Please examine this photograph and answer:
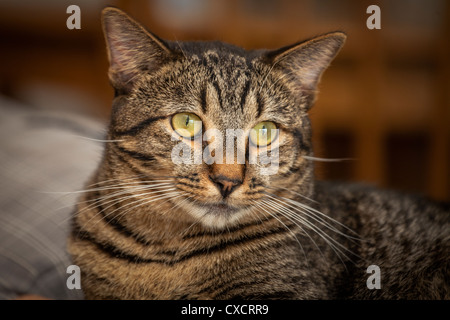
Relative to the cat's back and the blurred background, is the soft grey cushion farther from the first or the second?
the cat's back

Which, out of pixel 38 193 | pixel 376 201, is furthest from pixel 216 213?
pixel 38 193

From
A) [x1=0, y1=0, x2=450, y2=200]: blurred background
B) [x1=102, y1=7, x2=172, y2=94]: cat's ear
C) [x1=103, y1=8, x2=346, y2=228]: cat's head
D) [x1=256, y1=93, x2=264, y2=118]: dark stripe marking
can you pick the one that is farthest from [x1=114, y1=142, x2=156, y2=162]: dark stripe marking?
[x1=0, y1=0, x2=450, y2=200]: blurred background

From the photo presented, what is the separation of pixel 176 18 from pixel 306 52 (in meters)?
1.28

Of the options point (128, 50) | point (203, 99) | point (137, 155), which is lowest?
point (137, 155)

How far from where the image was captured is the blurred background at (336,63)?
6.15ft

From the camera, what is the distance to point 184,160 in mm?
913

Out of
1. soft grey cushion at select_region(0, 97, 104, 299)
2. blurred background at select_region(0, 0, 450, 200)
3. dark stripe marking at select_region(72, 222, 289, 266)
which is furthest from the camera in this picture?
blurred background at select_region(0, 0, 450, 200)

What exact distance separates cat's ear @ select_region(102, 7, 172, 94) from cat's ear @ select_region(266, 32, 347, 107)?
0.25m

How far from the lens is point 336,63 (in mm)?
Answer: 2318

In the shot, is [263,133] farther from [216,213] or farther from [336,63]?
[336,63]

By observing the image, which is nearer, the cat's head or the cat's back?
the cat's head

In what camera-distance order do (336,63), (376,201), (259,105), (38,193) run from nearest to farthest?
(259,105) → (376,201) → (38,193) → (336,63)

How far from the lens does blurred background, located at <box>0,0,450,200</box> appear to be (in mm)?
1874

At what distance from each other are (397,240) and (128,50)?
0.76m
